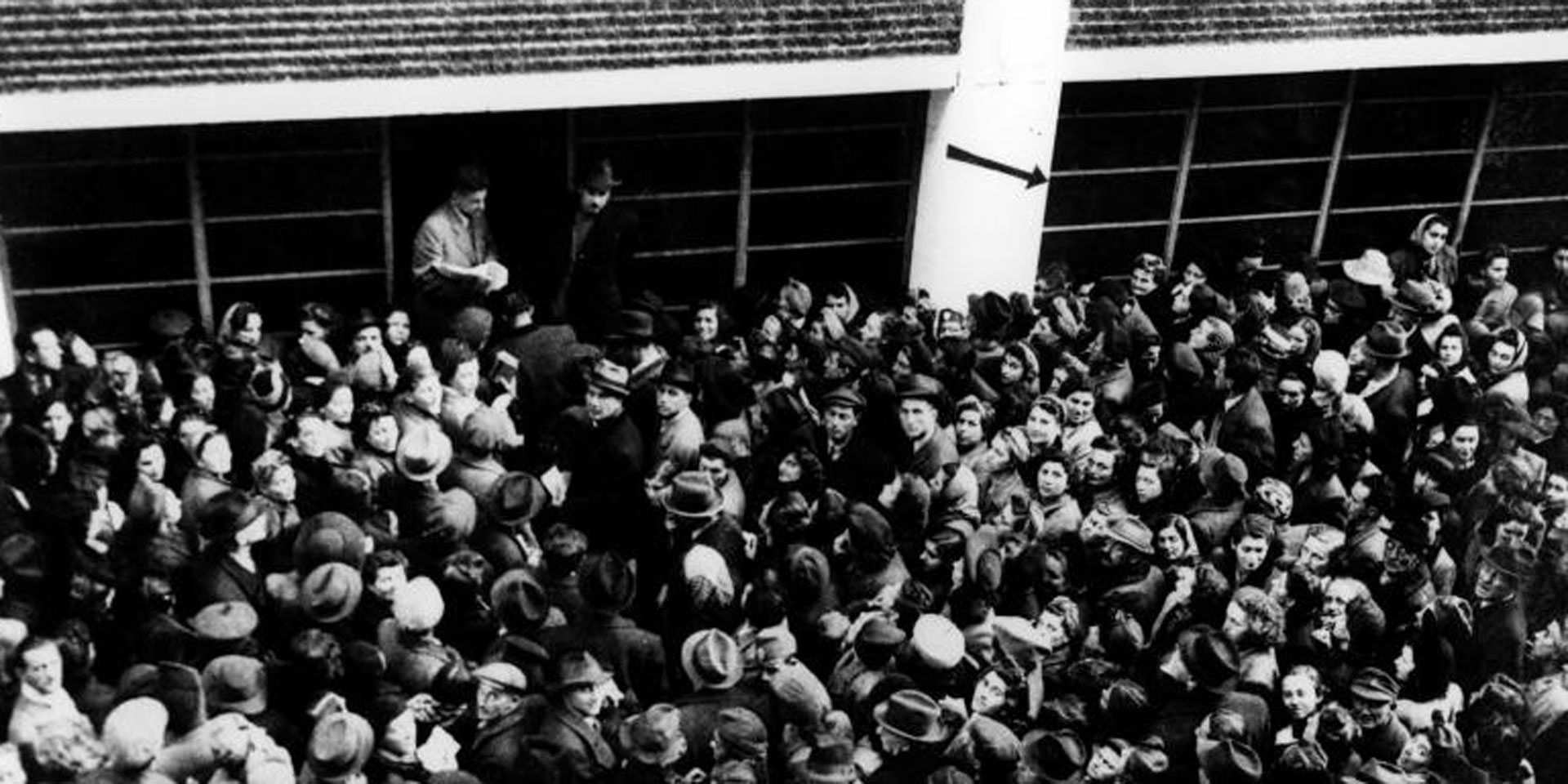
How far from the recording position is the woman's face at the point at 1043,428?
10.3m

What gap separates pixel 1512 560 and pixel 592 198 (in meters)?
5.74

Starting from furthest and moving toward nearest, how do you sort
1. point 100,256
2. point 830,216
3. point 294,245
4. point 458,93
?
1. point 830,216
2. point 294,245
3. point 100,256
4. point 458,93

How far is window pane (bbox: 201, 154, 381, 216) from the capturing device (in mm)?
12117

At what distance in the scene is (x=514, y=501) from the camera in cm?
913

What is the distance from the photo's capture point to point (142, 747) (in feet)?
24.6

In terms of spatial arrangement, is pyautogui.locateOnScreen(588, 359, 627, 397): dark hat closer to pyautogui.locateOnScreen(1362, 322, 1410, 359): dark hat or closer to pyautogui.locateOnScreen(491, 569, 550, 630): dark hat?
pyautogui.locateOnScreen(491, 569, 550, 630): dark hat

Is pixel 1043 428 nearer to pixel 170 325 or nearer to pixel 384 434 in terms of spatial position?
pixel 384 434

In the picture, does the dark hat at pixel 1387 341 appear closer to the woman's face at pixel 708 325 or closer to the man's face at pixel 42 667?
the woman's face at pixel 708 325

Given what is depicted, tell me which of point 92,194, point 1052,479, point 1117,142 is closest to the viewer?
point 1052,479

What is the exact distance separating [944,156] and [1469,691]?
5399 mm

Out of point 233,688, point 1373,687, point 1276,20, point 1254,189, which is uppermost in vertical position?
point 1276,20

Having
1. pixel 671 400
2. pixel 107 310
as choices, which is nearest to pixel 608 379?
pixel 671 400

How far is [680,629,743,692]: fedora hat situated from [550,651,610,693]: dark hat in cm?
48

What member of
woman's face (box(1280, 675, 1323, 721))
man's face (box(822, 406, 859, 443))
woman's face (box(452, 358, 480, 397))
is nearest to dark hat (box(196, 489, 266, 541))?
woman's face (box(452, 358, 480, 397))
